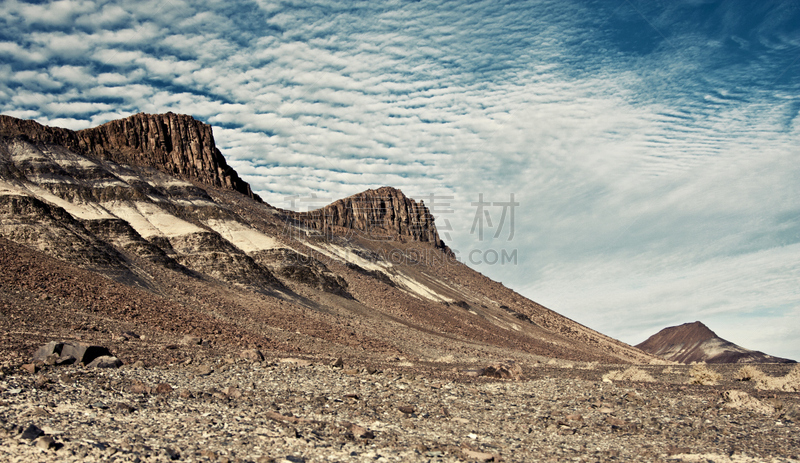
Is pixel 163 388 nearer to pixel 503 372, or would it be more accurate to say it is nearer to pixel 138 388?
pixel 138 388

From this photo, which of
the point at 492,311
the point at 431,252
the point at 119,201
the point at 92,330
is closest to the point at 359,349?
the point at 92,330

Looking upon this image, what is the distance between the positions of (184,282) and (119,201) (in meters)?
21.4

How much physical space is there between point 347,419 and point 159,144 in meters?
82.1

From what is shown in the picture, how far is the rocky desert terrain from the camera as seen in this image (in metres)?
9.73

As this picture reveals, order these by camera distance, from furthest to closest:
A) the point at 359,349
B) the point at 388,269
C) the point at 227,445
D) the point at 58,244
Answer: the point at 388,269 → the point at 58,244 → the point at 359,349 → the point at 227,445

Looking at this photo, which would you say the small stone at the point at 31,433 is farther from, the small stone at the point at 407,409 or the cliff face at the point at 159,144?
the cliff face at the point at 159,144

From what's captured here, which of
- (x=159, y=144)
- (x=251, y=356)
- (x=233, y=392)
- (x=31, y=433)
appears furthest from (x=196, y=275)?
(x=159, y=144)

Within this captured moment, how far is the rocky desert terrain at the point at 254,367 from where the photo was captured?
9734 millimetres

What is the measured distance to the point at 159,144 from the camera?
82.4 metres

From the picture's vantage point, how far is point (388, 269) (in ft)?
247

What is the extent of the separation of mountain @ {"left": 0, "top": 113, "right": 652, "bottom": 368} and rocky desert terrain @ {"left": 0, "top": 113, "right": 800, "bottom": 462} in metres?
0.23

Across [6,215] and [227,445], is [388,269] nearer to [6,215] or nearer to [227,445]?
[6,215]

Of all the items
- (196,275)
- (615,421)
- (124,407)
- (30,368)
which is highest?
(196,275)

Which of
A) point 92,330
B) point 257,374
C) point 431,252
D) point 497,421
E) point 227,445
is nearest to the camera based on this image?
point 227,445
